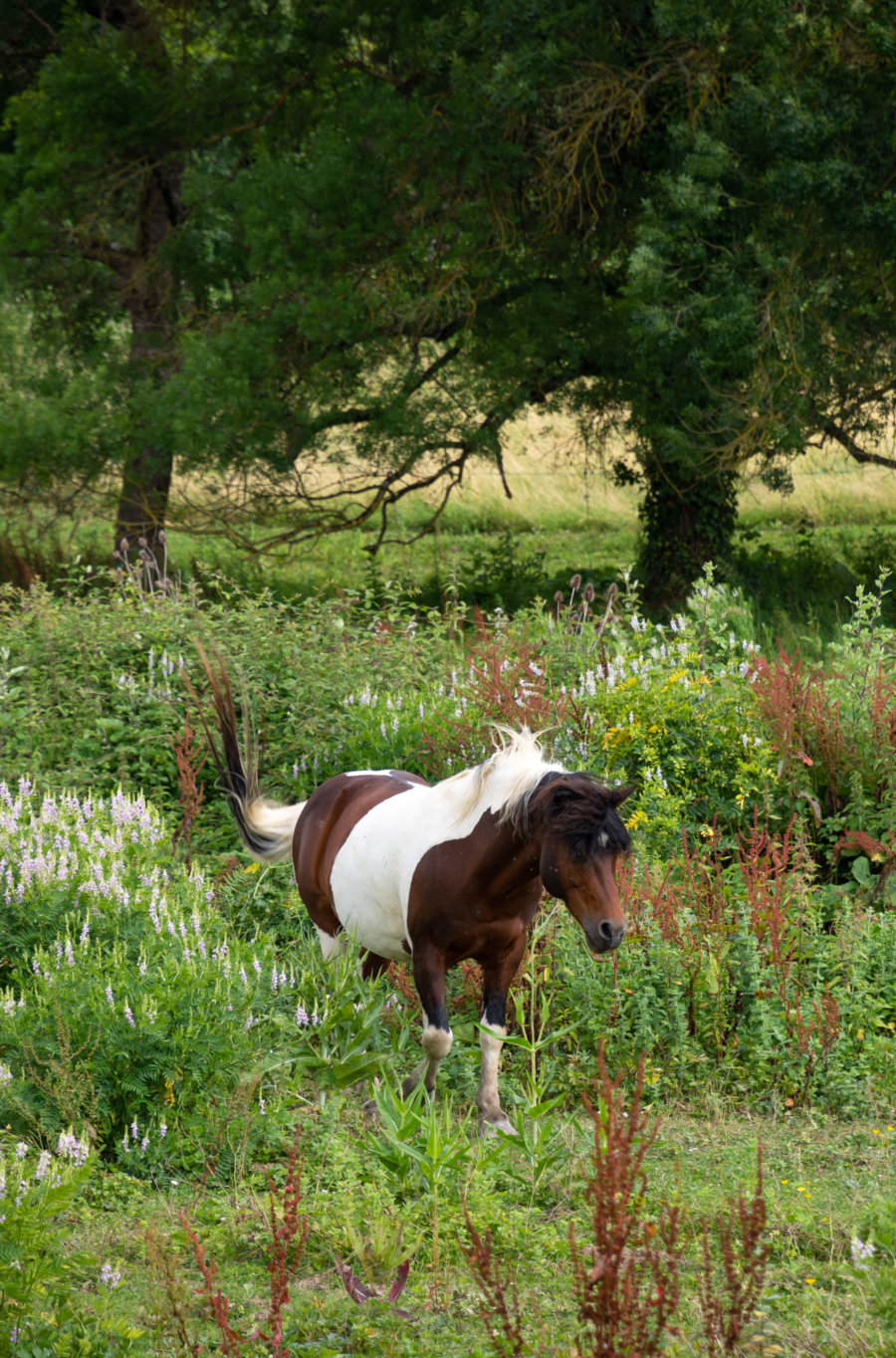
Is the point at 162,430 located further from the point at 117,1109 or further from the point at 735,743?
the point at 117,1109

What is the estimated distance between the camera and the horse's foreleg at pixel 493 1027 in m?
4.32

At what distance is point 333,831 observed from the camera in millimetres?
4984

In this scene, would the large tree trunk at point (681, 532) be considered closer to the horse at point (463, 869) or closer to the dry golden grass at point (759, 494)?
the dry golden grass at point (759, 494)

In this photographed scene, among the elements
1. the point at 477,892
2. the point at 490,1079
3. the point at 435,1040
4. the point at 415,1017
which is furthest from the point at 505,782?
the point at 415,1017

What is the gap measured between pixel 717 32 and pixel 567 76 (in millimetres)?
1334

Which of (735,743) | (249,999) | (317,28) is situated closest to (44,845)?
(249,999)

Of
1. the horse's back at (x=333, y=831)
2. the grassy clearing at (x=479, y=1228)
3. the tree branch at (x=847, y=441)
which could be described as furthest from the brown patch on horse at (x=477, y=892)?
the tree branch at (x=847, y=441)

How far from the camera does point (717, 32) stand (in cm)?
1069

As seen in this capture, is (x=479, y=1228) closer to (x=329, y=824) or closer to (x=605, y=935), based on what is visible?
(x=605, y=935)

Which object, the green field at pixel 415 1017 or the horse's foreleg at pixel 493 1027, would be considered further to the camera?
the horse's foreleg at pixel 493 1027

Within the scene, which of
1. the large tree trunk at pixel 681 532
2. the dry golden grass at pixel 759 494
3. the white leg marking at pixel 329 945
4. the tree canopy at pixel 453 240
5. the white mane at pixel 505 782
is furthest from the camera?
the dry golden grass at pixel 759 494

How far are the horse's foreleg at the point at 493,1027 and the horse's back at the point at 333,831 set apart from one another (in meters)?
0.57

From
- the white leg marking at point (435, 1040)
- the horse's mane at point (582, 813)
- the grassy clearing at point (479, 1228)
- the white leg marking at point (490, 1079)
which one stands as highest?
the horse's mane at point (582, 813)

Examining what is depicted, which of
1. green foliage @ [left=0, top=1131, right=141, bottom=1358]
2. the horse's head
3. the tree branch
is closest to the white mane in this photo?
the horse's head
